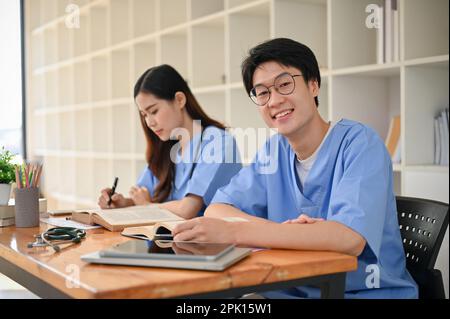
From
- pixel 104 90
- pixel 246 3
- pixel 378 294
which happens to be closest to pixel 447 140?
pixel 378 294

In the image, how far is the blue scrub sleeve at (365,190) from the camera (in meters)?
1.28

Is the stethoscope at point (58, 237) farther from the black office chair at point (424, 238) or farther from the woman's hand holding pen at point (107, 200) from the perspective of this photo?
the black office chair at point (424, 238)

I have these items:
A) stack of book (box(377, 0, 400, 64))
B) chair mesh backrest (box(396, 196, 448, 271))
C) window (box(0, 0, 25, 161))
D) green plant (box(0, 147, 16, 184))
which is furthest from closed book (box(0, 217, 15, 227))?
window (box(0, 0, 25, 161))

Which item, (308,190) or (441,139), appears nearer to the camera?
(308,190)

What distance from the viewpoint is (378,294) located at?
1.40 meters

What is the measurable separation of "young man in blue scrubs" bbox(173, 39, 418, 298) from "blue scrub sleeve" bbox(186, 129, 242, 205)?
1.33ft

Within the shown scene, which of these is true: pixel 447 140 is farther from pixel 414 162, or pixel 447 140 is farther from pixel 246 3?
pixel 246 3

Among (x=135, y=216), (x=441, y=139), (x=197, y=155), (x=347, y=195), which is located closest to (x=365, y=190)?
(x=347, y=195)

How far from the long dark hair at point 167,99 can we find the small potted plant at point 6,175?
0.68 meters

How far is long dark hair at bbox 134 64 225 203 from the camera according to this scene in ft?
7.52

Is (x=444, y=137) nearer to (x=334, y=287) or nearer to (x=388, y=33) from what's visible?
(x=388, y=33)

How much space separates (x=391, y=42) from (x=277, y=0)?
68 centimetres

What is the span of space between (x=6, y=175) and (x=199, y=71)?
1.95 meters

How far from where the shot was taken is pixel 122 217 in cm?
169
